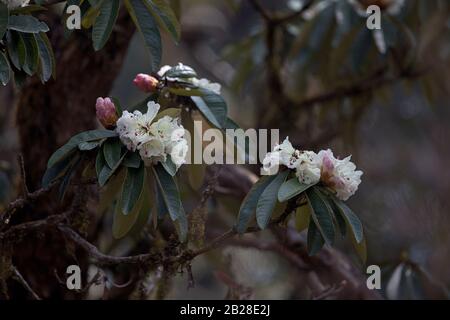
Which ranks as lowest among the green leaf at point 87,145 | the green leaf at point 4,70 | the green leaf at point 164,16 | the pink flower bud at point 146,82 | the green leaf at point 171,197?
the green leaf at point 171,197

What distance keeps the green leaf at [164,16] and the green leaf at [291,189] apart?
14.1 inches

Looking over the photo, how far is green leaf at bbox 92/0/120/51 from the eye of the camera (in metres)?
1.35

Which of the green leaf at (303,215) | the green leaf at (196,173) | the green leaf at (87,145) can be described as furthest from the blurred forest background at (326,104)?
the green leaf at (87,145)

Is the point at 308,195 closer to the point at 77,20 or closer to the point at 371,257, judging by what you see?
the point at 77,20

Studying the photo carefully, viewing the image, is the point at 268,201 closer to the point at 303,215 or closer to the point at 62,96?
the point at 303,215

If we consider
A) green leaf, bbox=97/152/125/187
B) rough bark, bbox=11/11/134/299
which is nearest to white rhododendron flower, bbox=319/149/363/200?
green leaf, bbox=97/152/125/187

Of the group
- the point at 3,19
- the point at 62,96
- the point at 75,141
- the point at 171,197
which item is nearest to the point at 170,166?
the point at 171,197

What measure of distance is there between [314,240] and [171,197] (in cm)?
26

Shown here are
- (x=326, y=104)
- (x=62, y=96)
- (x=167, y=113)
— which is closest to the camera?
(x=167, y=113)

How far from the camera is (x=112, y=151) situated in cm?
130

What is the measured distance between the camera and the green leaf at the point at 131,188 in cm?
128

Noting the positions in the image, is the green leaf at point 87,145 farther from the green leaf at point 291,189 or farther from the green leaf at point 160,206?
the green leaf at point 291,189

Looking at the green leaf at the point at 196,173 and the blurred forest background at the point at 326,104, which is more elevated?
the blurred forest background at the point at 326,104

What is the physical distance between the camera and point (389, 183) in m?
3.62
